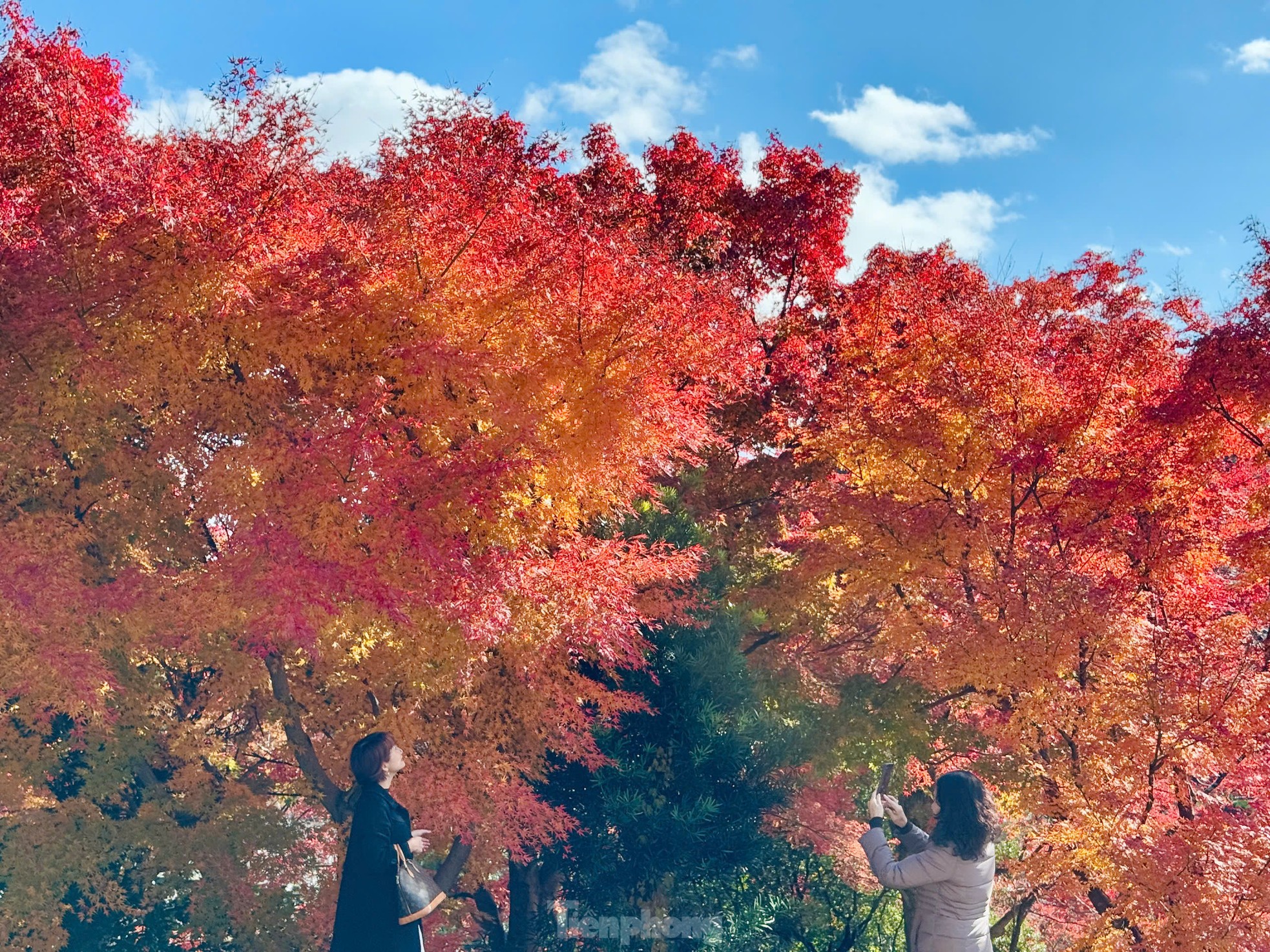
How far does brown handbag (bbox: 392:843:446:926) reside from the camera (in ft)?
15.0

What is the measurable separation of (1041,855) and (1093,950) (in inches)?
41.9

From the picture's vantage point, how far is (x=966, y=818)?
4438 millimetres

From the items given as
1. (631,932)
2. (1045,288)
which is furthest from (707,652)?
(1045,288)

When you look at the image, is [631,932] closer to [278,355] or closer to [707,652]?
[707,652]

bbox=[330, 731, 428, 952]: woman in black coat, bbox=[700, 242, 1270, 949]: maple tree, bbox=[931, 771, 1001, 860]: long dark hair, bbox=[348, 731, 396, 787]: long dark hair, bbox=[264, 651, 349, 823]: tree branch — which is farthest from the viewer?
bbox=[264, 651, 349, 823]: tree branch

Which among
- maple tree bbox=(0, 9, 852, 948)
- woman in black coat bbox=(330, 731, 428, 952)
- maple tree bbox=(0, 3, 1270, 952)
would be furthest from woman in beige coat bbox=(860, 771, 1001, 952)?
maple tree bbox=(0, 9, 852, 948)

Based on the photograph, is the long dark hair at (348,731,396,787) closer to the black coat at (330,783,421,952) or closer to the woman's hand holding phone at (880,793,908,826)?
the black coat at (330,783,421,952)

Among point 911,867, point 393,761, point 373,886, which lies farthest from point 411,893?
point 911,867

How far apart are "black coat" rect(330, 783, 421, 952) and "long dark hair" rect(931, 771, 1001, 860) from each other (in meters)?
2.59

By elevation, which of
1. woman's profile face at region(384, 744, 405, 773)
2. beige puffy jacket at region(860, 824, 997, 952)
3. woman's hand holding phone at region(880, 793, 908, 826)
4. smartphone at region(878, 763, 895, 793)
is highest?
woman's profile face at region(384, 744, 405, 773)

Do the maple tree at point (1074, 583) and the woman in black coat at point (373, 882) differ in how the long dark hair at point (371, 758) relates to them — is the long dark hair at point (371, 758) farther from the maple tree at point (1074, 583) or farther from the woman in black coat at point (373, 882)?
the maple tree at point (1074, 583)

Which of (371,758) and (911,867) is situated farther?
(371,758)

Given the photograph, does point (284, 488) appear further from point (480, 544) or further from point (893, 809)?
point (893, 809)

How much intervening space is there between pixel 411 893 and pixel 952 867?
260cm
